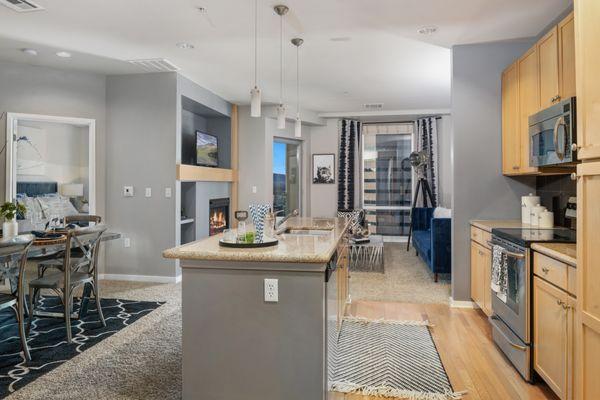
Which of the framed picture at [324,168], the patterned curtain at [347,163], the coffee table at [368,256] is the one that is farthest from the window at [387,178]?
the coffee table at [368,256]

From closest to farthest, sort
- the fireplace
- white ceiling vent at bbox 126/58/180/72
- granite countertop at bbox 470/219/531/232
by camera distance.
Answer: granite countertop at bbox 470/219/531/232, white ceiling vent at bbox 126/58/180/72, the fireplace

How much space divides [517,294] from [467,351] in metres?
0.65

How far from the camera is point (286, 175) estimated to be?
7543 mm

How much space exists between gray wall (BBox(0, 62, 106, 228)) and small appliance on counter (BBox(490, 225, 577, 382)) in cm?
455

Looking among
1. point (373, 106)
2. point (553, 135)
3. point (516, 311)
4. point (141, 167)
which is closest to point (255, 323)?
point (516, 311)

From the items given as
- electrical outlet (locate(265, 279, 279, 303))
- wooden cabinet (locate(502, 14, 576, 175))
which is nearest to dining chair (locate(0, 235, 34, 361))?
electrical outlet (locate(265, 279, 279, 303))

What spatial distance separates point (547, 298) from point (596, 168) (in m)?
0.94

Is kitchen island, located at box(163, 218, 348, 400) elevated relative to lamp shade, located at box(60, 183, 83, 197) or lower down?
lower down

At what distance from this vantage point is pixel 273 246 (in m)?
2.09

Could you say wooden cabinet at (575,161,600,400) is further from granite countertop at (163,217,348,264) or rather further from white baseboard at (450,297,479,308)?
white baseboard at (450,297,479,308)

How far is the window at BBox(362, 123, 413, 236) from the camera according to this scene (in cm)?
795

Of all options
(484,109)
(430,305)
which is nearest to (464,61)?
(484,109)

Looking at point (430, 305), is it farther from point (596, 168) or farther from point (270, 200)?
point (270, 200)

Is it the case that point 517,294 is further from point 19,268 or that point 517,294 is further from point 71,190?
point 71,190
